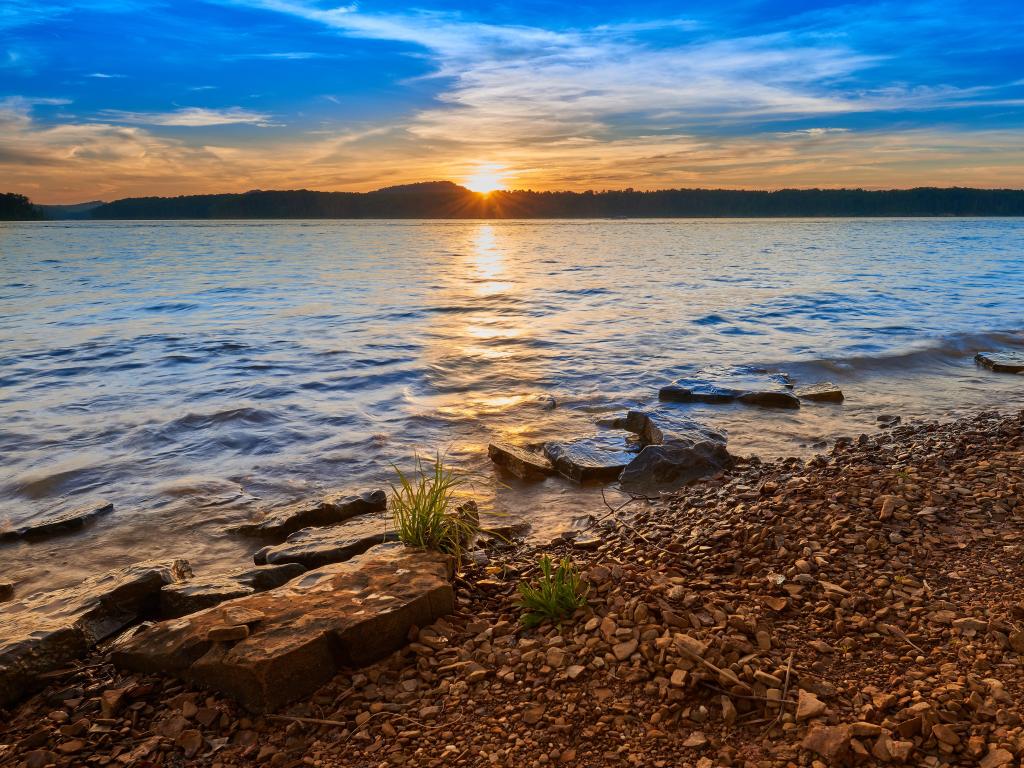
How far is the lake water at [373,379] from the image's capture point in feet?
25.2

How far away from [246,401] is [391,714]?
8.98 metres

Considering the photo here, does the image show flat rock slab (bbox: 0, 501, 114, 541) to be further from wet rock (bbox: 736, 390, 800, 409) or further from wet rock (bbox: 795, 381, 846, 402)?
wet rock (bbox: 795, 381, 846, 402)

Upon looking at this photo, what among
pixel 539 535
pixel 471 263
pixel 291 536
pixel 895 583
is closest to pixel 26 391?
pixel 291 536

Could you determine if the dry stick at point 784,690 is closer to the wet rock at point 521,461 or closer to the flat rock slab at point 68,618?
the flat rock slab at point 68,618

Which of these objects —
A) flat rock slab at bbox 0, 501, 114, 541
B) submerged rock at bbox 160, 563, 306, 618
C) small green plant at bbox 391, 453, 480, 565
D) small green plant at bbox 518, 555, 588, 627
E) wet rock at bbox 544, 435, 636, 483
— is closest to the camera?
small green plant at bbox 518, 555, 588, 627

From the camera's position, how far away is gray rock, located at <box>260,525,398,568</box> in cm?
564

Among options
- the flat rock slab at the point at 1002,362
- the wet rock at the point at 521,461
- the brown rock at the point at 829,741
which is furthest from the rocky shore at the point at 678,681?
the flat rock slab at the point at 1002,362

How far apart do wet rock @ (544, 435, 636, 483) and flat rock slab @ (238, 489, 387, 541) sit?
2.09 m

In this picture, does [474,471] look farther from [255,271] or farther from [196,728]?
[255,271]

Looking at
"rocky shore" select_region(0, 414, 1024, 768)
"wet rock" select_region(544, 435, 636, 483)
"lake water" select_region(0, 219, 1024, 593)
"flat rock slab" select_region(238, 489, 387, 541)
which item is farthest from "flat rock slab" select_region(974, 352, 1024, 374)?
"flat rock slab" select_region(238, 489, 387, 541)

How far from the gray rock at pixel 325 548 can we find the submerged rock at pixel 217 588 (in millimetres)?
255

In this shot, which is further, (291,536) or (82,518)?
(82,518)

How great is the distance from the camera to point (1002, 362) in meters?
13.2

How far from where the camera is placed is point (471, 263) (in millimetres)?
50688
